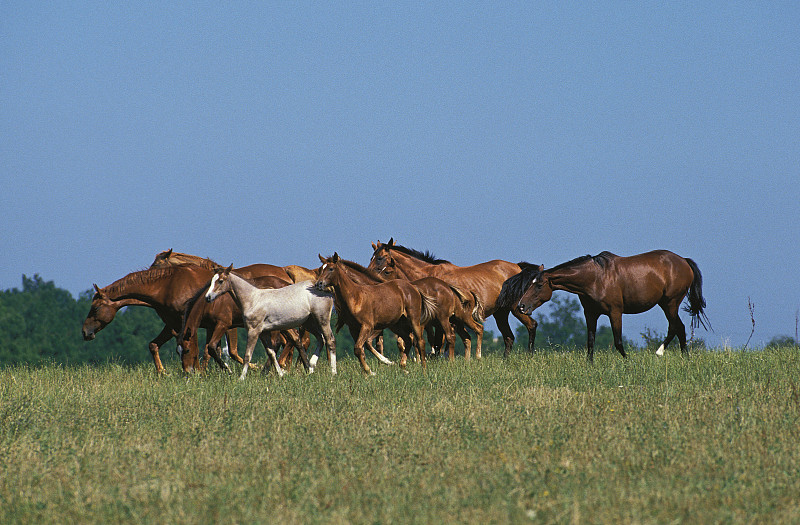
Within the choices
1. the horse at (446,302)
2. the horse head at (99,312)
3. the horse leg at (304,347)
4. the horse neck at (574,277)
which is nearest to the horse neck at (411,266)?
the horse at (446,302)

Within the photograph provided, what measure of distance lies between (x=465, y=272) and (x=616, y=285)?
3.99 meters

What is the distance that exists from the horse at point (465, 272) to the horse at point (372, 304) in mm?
2838

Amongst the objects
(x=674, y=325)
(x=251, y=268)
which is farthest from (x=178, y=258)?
(x=674, y=325)

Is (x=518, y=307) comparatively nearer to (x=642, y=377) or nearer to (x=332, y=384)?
(x=642, y=377)

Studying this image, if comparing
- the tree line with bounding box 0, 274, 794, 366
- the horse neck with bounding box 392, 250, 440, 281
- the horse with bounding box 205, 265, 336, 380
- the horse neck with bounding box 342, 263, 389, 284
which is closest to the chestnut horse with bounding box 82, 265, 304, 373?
the horse with bounding box 205, 265, 336, 380

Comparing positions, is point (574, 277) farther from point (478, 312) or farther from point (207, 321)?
point (207, 321)

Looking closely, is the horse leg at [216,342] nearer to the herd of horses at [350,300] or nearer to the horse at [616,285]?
the herd of horses at [350,300]

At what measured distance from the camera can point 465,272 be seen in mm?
18219

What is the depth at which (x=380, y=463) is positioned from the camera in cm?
752

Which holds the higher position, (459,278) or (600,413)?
(459,278)

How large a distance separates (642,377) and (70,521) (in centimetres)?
849

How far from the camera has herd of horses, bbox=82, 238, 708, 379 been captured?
13336mm

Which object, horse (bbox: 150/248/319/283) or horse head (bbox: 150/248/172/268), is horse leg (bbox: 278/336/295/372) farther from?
horse head (bbox: 150/248/172/268)

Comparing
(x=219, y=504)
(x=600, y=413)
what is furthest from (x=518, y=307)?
(x=219, y=504)
